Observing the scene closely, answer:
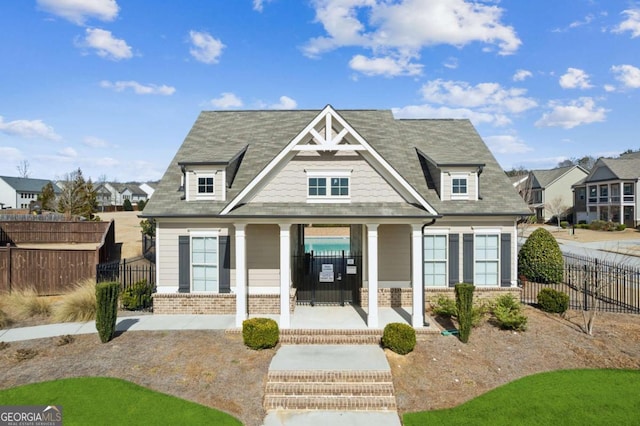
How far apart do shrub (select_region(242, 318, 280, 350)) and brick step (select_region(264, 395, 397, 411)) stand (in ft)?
7.39

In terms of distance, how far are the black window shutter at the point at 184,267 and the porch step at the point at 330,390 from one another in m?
6.77

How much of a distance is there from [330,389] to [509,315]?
742 cm

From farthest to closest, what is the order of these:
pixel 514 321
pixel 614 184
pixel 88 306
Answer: pixel 614 184 < pixel 88 306 < pixel 514 321

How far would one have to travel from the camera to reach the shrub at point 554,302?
1419 cm

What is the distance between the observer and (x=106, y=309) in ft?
38.8

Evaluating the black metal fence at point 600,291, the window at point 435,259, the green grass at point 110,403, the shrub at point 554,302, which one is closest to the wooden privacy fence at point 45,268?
the green grass at point 110,403

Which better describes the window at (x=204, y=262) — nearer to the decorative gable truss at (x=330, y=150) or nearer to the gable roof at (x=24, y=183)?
the decorative gable truss at (x=330, y=150)

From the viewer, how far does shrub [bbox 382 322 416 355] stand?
11109 millimetres

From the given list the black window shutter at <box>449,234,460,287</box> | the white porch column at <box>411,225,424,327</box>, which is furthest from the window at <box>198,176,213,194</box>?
the black window shutter at <box>449,234,460,287</box>

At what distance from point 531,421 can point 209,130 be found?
1767 cm

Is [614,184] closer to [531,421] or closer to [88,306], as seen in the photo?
[531,421]

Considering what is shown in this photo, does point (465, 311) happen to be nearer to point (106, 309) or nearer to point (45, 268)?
point (106, 309)

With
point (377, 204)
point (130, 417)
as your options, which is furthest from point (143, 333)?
point (377, 204)

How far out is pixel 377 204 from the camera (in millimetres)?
13453
